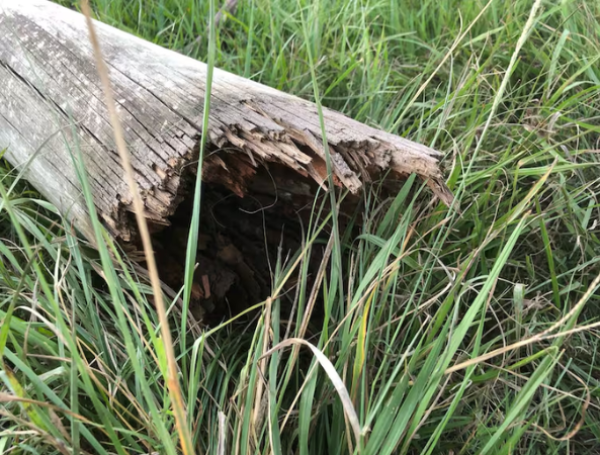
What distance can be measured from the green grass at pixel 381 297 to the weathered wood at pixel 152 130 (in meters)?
0.11

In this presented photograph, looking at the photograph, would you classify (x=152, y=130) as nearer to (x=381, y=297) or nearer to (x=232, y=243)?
(x=232, y=243)

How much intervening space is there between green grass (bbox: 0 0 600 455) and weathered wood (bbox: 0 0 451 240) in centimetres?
11

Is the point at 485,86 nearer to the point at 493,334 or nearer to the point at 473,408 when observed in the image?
the point at 493,334

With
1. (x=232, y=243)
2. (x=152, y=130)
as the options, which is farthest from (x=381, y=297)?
(x=152, y=130)

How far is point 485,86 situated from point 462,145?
1.22 feet

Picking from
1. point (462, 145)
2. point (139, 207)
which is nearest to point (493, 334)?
point (462, 145)

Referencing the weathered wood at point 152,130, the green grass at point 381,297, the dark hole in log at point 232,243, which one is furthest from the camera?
the dark hole in log at point 232,243

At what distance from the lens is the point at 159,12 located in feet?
6.71

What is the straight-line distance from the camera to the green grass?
89 centimetres

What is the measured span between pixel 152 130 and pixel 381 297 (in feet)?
2.12

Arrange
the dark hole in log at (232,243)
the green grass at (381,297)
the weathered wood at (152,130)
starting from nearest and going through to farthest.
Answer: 1. the green grass at (381,297)
2. the weathered wood at (152,130)
3. the dark hole in log at (232,243)

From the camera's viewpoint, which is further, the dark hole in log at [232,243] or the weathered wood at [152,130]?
the dark hole in log at [232,243]

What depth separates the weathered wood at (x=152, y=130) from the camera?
3.52 ft

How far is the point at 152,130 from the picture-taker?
1.11 m
